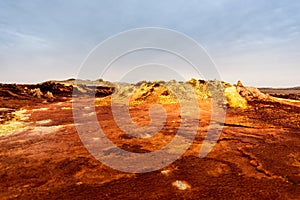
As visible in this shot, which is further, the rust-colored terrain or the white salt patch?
the white salt patch

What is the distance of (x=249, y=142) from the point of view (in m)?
5.59

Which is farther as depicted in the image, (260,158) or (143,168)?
(260,158)

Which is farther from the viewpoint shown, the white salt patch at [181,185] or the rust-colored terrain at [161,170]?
the white salt patch at [181,185]

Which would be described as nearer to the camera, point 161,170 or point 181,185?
point 181,185

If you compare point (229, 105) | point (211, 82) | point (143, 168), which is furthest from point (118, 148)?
point (211, 82)

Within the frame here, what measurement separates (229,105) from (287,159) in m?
7.20

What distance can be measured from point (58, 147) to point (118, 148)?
4.65ft

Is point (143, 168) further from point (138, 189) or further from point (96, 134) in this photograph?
point (96, 134)

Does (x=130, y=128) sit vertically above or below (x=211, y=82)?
below

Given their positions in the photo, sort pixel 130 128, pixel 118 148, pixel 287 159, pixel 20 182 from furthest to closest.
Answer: pixel 130 128 < pixel 118 148 < pixel 287 159 < pixel 20 182

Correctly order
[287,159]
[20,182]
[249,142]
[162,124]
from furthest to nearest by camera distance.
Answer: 1. [162,124]
2. [249,142]
3. [287,159]
4. [20,182]

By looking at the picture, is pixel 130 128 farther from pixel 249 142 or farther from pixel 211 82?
pixel 211 82

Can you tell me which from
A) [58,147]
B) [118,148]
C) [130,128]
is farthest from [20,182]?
[130,128]

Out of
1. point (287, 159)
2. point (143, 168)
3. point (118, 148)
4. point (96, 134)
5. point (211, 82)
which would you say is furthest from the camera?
point (211, 82)
